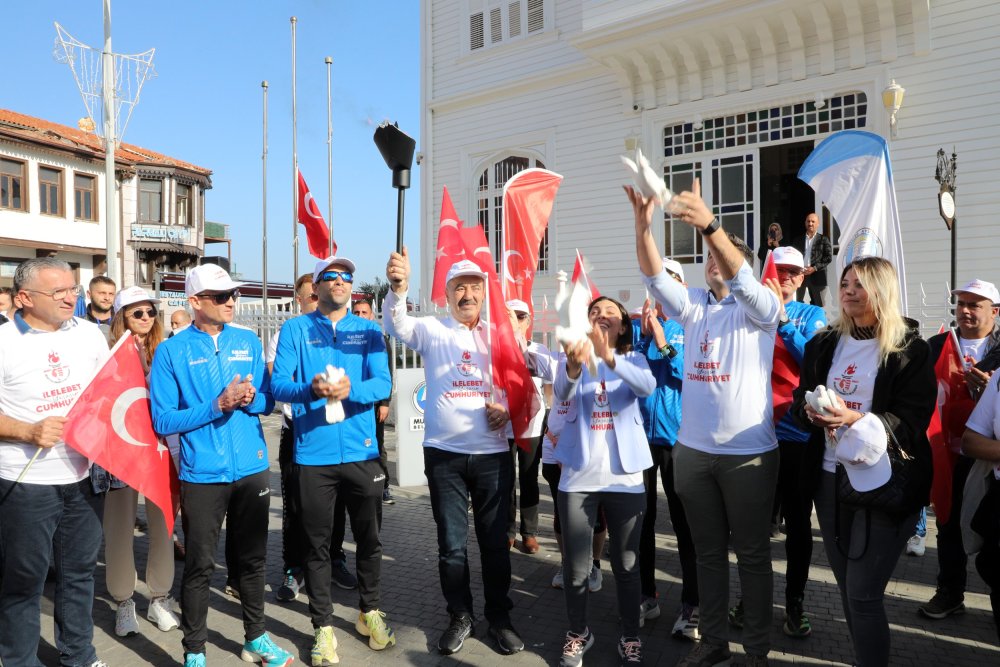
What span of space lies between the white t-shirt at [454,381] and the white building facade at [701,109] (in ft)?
23.2

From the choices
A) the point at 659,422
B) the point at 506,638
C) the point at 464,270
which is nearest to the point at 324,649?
the point at 506,638

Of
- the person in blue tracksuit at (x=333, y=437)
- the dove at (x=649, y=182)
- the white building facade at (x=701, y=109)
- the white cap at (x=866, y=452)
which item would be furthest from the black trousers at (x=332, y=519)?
the white building facade at (x=701, y=109)

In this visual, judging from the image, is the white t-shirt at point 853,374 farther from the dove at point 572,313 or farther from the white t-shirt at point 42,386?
the white t-shirt at point 42,386

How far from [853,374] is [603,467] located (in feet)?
4.30

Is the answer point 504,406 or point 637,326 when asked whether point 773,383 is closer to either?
point 637,326

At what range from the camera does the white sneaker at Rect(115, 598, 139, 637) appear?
4223 mm

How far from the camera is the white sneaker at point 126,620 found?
13.9ft

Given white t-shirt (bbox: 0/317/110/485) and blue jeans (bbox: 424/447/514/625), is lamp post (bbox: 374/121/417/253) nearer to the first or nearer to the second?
blue jeans (bbox: 424/447/514/625)

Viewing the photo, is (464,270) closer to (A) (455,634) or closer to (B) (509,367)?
(B) (509,367)

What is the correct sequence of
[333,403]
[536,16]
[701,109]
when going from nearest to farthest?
[333,403] < [701,109] < [536,16]

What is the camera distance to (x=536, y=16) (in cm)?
1437

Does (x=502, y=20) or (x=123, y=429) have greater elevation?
(x=502, y=20)

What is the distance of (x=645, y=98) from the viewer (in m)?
12.8

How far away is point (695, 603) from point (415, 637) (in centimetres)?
168
